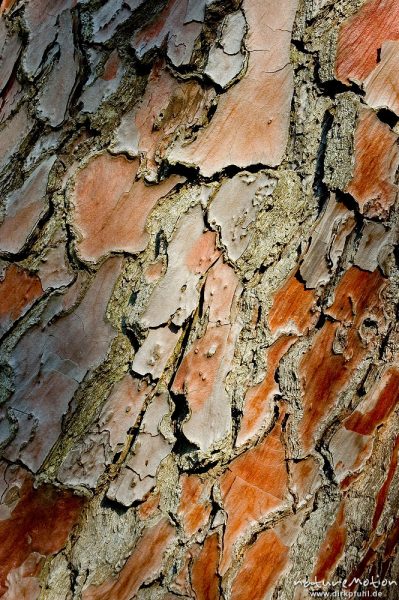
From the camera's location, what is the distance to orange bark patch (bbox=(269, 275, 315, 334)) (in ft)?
2.66

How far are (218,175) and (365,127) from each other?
0.68 ft

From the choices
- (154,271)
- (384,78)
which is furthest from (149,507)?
(384,78)

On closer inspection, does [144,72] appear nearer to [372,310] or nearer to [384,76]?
[384,76]

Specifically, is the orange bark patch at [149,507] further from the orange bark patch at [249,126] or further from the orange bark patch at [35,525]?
the orange bark patch at [249,126]

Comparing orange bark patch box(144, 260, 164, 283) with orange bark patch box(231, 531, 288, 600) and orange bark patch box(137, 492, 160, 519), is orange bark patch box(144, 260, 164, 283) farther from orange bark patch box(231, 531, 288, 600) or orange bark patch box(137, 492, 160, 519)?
orange bark patch box(231, 531, 288, 600)

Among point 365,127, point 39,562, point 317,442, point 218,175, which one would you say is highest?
point 365,127

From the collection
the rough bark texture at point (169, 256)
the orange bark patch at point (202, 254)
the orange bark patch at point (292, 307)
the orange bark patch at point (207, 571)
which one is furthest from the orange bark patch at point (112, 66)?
the orange bark patch at point (207, 571)

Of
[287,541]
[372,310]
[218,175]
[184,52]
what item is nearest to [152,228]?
[218,175]

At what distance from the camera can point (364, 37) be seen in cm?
79

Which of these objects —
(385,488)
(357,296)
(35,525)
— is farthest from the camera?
(385,488)

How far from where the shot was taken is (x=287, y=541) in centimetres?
88

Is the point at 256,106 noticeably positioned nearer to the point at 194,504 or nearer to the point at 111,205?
the point at 111,205

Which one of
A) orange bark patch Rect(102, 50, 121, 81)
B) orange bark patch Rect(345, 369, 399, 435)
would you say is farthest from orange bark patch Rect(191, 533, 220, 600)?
orange bark patch Rect(102, 50, 121, 81)

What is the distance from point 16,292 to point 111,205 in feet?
0.54
